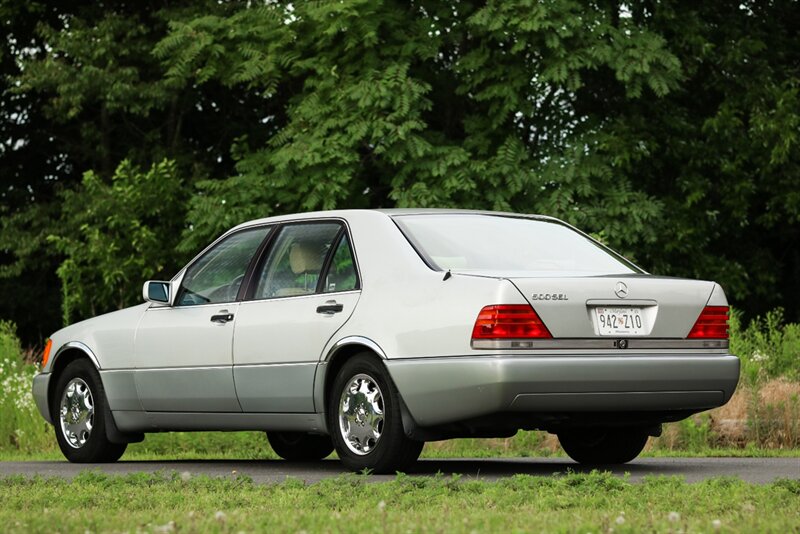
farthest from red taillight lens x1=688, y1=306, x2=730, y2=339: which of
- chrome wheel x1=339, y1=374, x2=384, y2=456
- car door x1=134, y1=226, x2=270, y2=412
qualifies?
car door x1=134, y1=226, x2=270, y2=412

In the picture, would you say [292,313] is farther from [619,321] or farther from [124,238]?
[124,238]

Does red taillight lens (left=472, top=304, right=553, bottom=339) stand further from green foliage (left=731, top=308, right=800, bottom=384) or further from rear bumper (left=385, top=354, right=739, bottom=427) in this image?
green foliage (left=731, top=308, right=800, bottom=384)

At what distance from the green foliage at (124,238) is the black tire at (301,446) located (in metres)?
12.7

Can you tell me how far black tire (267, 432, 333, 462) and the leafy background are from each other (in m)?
11.5

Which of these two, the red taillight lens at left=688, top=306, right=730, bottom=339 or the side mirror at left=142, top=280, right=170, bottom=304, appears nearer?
the red taillight lens at left=688, top=306, right=730, bottom=339

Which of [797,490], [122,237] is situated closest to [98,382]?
[797,490]

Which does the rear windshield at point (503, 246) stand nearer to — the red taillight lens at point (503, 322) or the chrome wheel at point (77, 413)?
the red taillight lens at point (503, 322)

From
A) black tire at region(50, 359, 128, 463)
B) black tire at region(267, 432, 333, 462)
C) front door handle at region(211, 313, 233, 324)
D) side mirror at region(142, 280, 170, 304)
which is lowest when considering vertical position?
black tire at region(267, 432, 333, 462)

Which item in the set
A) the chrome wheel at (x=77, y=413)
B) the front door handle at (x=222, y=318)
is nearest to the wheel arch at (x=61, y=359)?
the chrome wheel at (x=77, y=413)

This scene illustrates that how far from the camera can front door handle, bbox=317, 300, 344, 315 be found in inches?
357

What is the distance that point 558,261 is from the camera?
30.0 feet

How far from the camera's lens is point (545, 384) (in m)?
8.18

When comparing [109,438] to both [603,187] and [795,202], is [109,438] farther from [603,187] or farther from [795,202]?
[795,202]

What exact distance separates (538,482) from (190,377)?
131 inches
